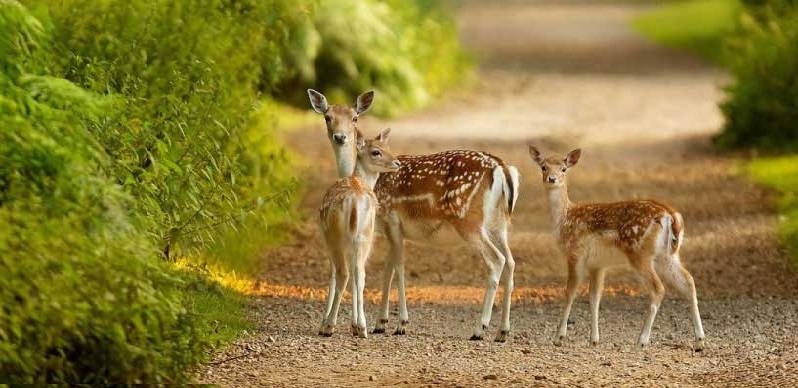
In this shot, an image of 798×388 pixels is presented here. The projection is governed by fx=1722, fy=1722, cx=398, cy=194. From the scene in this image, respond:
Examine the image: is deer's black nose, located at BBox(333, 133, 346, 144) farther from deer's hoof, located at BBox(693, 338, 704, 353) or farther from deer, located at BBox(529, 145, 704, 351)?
deer's hoof, located at BBox(693, 338, 704, 353)

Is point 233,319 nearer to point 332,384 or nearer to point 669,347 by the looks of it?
point 332,384

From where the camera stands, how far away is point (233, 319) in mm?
11289

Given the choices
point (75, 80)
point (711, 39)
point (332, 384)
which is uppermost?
point (711, 39)

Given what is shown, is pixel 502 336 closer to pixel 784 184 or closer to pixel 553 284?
pixel 553 284

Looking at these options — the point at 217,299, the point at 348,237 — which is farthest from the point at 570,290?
the point at 217,299

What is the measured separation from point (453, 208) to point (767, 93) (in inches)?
477

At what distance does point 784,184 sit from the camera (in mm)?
18953

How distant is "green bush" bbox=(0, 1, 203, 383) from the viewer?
7.92m

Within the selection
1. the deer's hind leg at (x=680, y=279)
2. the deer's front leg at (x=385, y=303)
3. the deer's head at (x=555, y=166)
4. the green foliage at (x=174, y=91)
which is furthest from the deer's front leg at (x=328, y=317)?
the deer's hind leg at (x=680, y=279)

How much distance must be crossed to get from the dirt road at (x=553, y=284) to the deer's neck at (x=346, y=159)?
861 millimetres

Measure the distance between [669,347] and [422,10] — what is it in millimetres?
20555

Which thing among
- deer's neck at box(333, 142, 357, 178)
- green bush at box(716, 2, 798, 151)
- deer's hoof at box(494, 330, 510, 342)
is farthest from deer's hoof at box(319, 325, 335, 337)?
green bush at box(716, 2, 798, 151)

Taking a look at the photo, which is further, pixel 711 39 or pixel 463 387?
pixel 711 39

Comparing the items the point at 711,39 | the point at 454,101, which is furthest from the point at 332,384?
the point at 711,39
